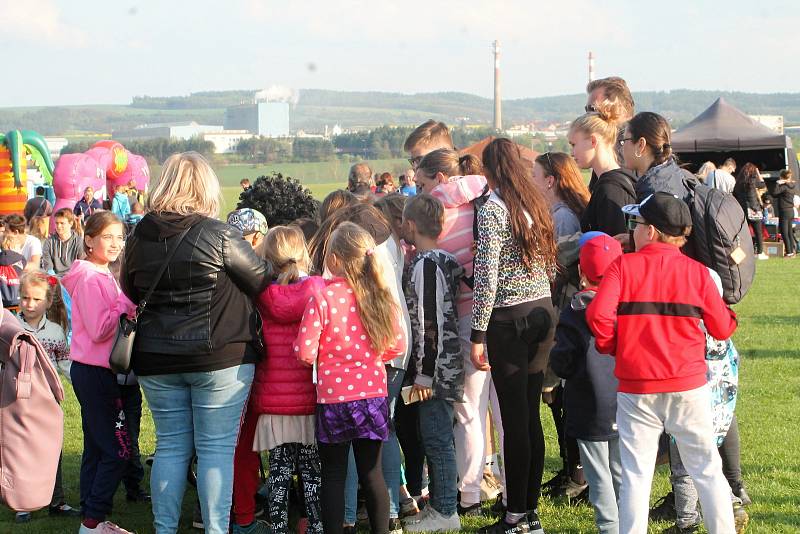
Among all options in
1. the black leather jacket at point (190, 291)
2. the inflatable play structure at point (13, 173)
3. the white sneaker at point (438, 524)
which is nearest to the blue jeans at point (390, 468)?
the white sneaker at point (438, 524)

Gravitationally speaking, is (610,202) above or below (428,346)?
above

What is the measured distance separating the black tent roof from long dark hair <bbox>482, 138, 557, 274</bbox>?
17966 mm

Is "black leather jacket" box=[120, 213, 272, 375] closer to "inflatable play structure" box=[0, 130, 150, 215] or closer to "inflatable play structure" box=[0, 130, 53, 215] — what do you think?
"inflatable play structure" box=[0, 130, 150, 215]

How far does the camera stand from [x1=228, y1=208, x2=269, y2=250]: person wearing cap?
5020mm

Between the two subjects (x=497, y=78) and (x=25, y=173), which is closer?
(x=25, y=173)

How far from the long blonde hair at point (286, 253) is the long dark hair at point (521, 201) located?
0.97 metres

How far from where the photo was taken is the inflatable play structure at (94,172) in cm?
2481

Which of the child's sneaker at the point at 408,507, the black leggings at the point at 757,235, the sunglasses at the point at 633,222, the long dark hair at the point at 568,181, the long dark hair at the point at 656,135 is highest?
the long dark hair at the point at 656,135

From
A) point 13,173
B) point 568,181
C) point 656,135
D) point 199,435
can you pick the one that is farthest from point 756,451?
point 13,173

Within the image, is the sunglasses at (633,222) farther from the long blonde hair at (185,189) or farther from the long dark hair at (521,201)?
the long blonde hair at (185,189)

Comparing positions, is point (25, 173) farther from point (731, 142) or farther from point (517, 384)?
point (517, 384)

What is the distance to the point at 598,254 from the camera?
4121 millimetres

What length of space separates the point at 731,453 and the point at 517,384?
3.66ft

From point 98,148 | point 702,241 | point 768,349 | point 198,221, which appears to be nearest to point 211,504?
point 198,221
